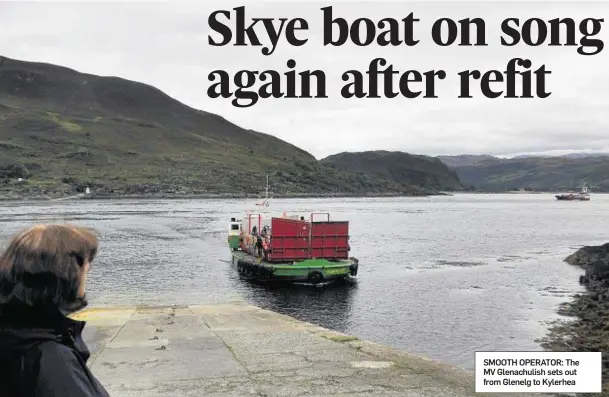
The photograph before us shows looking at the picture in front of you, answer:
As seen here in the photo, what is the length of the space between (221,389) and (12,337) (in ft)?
27.7

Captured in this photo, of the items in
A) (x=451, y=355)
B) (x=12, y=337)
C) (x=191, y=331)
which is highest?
(x=12, y=337)

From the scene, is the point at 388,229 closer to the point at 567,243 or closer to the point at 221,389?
the point at 567,243

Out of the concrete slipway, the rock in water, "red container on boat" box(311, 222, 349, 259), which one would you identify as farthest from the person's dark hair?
the rock in water

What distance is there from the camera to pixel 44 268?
3361mm

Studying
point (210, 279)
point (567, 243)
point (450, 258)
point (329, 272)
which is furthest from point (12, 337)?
point (567, 243)

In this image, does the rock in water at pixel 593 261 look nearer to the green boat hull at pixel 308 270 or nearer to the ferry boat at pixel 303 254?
the ferry boat at pixel 303 254

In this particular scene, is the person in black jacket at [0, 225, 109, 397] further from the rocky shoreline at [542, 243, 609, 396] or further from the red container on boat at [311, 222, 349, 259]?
the red container on boat at [311, 222, 349, 259]

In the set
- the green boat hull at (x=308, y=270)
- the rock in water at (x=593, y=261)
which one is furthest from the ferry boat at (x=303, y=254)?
the rock in water at (x=593, y=261)

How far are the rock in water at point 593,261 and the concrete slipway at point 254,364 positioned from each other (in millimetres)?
33060

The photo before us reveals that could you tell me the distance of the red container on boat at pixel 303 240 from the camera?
44.0 m

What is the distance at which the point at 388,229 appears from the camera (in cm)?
10075

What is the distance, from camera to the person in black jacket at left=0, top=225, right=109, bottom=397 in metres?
3.25

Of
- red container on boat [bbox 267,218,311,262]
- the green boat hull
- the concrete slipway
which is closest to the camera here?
the concrete slipway

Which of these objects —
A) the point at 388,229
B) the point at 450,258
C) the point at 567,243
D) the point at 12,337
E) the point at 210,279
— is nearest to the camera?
the point at 12,337
